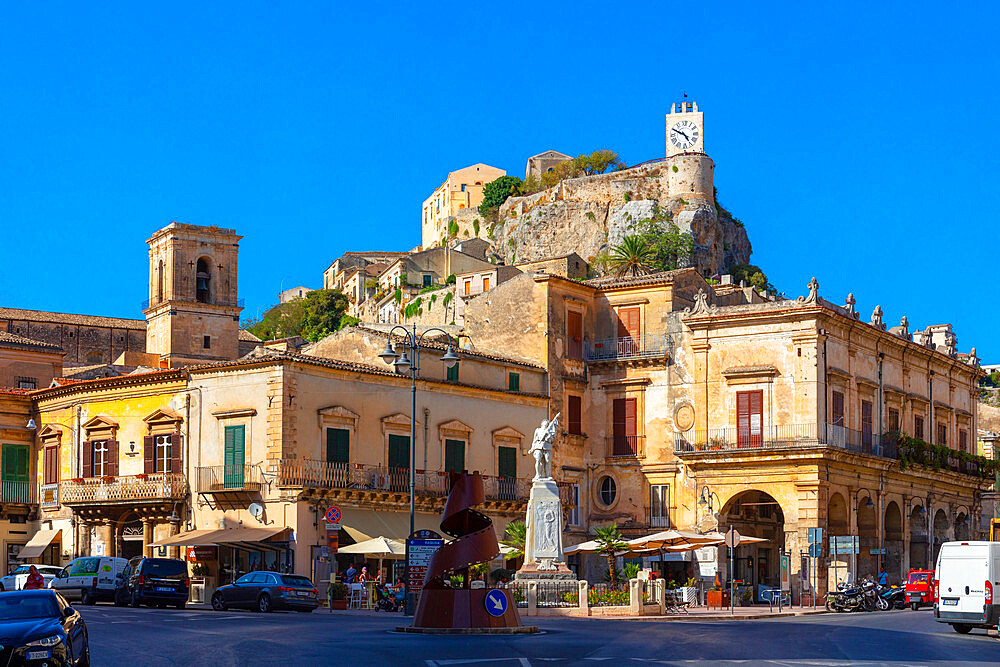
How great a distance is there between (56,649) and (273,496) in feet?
98.5

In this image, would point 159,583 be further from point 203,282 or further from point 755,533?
point 203,282

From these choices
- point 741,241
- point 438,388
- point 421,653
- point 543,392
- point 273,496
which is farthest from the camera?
point 741,241

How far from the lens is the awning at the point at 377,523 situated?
46.0 metres

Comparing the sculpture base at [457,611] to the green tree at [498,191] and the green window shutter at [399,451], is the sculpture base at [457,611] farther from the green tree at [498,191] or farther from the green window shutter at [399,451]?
the green tree at [498,191]

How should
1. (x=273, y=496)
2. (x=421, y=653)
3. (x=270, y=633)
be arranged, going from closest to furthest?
(x=421, y=653) → (x=270, y=633) → (x=273, y=496)

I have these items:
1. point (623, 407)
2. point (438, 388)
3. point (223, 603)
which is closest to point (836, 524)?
point (623, 407)

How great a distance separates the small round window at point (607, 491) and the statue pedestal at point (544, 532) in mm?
18011

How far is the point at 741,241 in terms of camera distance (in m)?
112

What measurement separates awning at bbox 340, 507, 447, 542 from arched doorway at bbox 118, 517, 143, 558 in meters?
8.13

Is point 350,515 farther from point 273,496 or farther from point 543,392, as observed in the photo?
point 543,392

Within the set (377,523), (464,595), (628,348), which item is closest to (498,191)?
(628,348)

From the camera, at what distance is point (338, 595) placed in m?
41.6

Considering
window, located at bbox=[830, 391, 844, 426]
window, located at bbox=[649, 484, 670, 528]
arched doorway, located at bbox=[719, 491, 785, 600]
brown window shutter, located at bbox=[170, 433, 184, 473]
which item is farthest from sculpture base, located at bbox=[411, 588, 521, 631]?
window, located at bbox=[830, 391, 844, 426]

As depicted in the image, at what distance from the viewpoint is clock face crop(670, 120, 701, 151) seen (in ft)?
378
